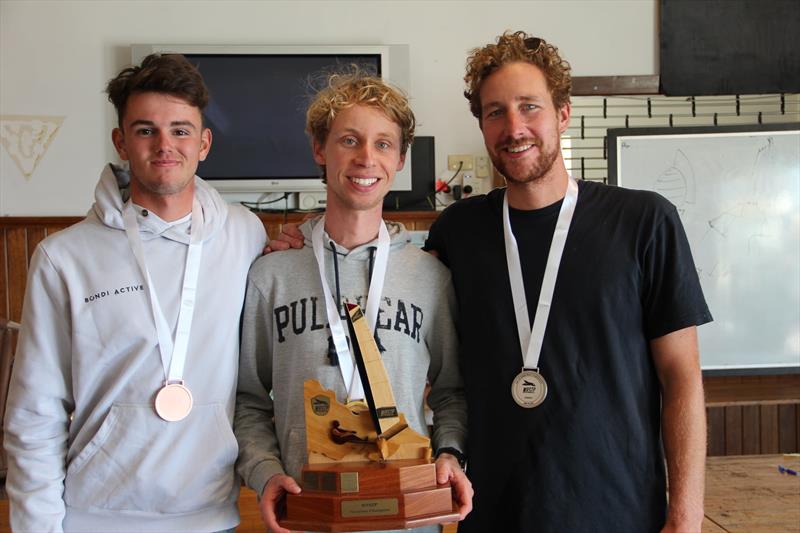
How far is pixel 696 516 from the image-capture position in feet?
5.31

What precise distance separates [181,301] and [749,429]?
168 inches

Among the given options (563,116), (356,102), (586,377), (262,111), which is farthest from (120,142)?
(262,111)

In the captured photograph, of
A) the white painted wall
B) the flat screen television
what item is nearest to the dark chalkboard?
the white painted wall

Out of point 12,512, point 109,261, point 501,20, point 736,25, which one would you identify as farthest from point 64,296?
point 736,25

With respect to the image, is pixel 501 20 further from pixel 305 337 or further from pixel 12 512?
pixel 12 512

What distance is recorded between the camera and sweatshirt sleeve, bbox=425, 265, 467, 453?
1800 mm

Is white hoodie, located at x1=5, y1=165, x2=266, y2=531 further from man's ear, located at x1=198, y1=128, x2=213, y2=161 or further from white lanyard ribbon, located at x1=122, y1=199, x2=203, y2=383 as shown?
man's ear, located at x1=198, y1=128, x2=213, y2=161

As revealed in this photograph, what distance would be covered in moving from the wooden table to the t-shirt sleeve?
126cm

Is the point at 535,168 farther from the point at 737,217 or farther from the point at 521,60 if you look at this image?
the point at 737,217

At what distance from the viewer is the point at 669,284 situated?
1656 millimetres

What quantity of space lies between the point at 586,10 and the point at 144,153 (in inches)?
162

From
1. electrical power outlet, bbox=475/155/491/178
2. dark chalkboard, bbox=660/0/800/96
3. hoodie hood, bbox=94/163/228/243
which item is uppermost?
dark chalkboard, bbox=660/0/800/96

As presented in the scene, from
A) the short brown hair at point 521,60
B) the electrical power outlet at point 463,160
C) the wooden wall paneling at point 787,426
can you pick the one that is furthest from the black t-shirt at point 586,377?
the wooden wall paneling at point 787,426

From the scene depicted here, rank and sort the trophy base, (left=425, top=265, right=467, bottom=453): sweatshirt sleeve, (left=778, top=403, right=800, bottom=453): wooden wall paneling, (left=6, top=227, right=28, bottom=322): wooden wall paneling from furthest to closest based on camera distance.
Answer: (left=778, top=403, right=800, bottom=453): wooden wall paneling < (left=6, top=227, right=28, bottom=322): wooden wall paneling < (left=425, top=265, right=467, bottom=453): sweatshirt sleeve < the trophy base
